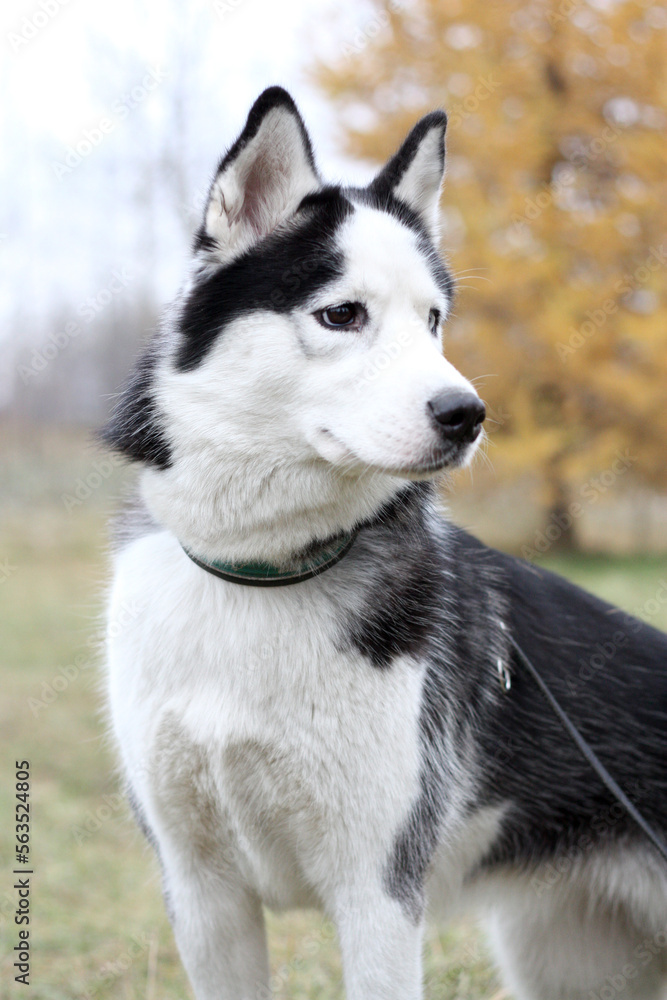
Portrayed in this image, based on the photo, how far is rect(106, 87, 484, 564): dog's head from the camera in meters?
1.82

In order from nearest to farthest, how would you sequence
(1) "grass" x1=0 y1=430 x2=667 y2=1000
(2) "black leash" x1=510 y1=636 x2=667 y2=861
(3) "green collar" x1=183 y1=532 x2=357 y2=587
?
(3) "green collar" x1=183 y1=532 x2=357 y2=587 → (2) "black leash" x1=510 y1=636 x2=667 y2=861 → (1) "grass" x1=0 y1=430 x2=667 y2=1000

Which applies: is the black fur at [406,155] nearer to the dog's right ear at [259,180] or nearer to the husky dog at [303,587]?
the husky dog at [303,587]

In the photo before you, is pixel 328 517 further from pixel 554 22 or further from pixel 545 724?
pixel 554 22

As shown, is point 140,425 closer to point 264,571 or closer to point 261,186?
point 264,571

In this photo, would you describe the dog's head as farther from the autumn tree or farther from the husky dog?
the autumn tree

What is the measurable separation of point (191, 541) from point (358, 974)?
3.65 ft

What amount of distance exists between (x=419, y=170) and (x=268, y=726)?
1526 millimetres

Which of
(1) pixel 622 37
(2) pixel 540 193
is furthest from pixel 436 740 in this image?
(1) pixel 622 37

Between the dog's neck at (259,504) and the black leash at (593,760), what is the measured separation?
714 millimetres

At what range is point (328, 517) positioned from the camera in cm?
207

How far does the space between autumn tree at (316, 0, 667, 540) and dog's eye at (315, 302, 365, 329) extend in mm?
8843

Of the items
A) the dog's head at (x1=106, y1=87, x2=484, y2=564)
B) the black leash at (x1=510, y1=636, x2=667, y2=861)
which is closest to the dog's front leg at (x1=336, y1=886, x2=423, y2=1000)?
the black leash at (x1=510, y1=636, x2=667, y2=861)

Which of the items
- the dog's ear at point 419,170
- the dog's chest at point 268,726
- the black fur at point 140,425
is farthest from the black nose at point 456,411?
the dog's ear at point 419,170

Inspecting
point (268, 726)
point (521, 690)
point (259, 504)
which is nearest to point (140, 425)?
point (259, 504)
